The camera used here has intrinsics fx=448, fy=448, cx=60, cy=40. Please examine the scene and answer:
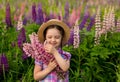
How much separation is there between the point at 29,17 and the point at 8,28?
0.71 m

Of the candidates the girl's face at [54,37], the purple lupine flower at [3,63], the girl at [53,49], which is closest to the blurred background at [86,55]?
the purple lupine flower at [3,63]

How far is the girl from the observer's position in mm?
4023

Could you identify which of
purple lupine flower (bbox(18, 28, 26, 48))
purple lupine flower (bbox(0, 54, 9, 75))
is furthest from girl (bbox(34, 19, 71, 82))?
purple lupine flower (bbox(18, 28, 26, 48))

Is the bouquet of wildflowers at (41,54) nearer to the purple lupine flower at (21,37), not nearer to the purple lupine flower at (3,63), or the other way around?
the purple lupine flower at (3,63)

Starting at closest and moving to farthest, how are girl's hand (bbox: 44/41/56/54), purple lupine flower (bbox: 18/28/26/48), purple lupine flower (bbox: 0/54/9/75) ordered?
girl's hand (bbox: 44/41/56/54) < purple lupine flower (bbox: 0/54/9/75) < purple lupine flower (bbox: 18/28/26/48)

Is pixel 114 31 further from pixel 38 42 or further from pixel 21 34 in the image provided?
pixel 38 42

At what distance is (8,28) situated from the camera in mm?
6395

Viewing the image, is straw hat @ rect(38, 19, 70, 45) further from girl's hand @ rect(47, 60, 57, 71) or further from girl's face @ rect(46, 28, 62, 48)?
girl's hand @ rect(47, 60, 57, 71)

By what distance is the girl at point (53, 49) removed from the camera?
4023mm

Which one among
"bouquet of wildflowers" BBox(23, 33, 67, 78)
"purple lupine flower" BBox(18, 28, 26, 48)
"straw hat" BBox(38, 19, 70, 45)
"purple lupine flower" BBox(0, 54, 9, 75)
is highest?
"straw hat" BBox(38, 19, 70, 45)

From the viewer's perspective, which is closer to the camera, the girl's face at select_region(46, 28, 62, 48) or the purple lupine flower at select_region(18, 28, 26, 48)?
the girl's face at select_region(46, 28, 62, 48)

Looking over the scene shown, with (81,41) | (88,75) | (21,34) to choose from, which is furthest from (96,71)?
(21,34)

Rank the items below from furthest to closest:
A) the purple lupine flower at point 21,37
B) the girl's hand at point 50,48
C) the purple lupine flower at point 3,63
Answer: the purple lupine flower at point 21,37
the purple lupine flower at point 3,63
the girl's hand at point 50,48

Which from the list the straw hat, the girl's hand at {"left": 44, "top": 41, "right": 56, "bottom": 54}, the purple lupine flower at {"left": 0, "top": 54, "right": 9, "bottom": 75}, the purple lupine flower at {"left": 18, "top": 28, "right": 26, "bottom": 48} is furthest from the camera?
the purple lupine flower at {"left": 18, "top": 28, "right": 26, "bottom": 48}
